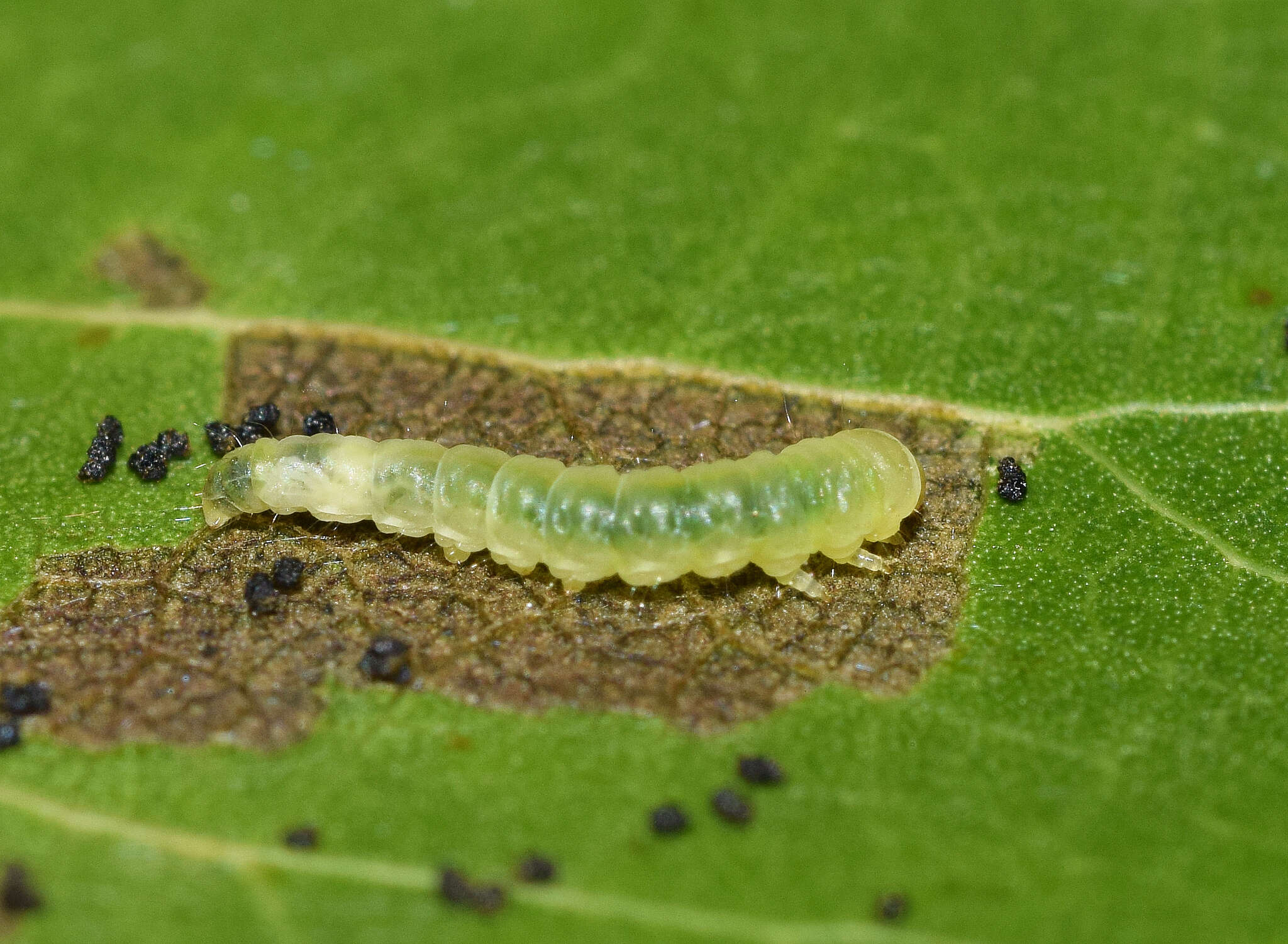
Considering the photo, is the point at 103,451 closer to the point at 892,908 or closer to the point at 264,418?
the point at 264,418

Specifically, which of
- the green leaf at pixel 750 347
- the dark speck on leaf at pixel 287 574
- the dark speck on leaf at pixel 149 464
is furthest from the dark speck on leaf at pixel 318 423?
the dark speck on leaf at pixel 287 574

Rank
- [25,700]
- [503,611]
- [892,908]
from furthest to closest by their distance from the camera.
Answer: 1. [503,611]
2. [25,700]
3. [892,908]

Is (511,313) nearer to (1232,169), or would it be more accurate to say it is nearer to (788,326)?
(788,326)

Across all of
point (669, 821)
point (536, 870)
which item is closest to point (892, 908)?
point (669, 821)

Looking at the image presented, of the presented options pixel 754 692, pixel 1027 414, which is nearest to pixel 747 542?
pixel 754 692

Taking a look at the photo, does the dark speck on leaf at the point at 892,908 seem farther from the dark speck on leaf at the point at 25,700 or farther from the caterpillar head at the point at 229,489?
the dark speck on leaf at the point at 25,700

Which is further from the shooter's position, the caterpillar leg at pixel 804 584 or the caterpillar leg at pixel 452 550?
the caterpillar leg at pixel 452 550
